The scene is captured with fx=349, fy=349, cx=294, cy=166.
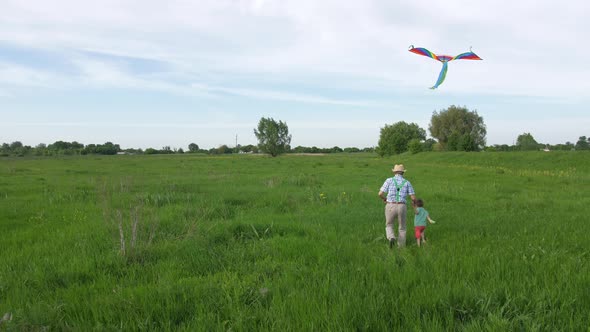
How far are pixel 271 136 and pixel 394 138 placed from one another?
1153 inches

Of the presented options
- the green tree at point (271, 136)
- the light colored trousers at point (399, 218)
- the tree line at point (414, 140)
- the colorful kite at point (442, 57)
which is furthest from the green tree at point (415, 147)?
the light colored trousers at point (399, 218)

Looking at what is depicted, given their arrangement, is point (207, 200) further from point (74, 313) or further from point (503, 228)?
point (503, 228)

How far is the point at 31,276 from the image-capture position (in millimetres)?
4812

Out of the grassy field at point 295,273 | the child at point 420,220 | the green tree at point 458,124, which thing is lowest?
the grassy field at point 295,273

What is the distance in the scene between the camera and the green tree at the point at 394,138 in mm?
82125

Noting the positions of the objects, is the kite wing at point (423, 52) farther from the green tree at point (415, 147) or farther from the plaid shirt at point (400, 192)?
the green tree at point (415, 147)

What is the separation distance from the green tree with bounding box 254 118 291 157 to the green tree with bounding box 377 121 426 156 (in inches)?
931

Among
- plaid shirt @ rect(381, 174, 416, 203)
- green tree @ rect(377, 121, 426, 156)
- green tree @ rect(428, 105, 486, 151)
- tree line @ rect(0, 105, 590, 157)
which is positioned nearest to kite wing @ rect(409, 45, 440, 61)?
plaid shirt @ rect(381, 174, 416, 203)

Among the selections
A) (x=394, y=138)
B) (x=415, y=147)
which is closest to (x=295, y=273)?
(x=415, y=147)

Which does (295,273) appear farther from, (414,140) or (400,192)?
(414,140)

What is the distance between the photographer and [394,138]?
272 ft

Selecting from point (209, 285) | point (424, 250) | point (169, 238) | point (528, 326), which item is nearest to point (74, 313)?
point (209, 285)

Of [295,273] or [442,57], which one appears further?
[442,57]

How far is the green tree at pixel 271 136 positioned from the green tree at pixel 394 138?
77.6 feet
